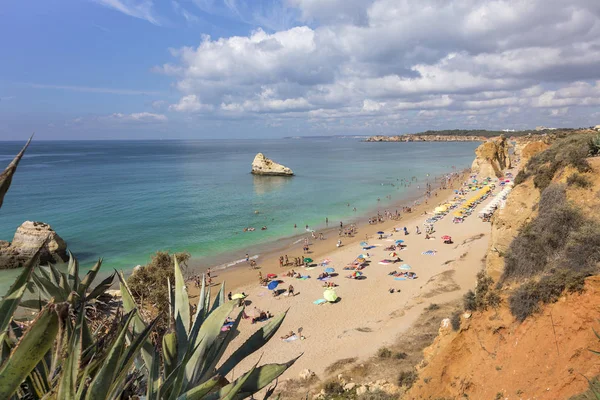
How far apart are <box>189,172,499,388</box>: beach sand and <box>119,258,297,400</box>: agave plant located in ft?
20.6

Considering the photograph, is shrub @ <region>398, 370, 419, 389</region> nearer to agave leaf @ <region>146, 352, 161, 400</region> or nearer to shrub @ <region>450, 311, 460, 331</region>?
shrub @ <region>450, 311, 460, 331</region>

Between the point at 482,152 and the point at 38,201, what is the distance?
2945 inches

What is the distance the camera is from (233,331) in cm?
292

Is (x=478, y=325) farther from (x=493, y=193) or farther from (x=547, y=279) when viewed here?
→ (x=493, y=193)

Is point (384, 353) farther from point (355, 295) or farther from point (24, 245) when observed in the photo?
point (24, 245)

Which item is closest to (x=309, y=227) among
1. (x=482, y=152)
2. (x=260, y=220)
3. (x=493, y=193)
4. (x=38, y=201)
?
(x=260, y=220)

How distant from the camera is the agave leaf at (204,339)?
2.55 m

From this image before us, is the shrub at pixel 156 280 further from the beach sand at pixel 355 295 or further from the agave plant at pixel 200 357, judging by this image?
the agave plant at pixel 200 357

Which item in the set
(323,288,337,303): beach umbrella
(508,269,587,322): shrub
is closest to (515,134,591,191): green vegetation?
(508,269,587,322): shrub

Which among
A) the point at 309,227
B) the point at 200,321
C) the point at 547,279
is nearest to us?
the point at 200,321

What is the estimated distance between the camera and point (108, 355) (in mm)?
1581

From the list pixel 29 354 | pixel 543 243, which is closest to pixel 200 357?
pixel 29 354

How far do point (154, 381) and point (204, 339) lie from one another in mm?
422

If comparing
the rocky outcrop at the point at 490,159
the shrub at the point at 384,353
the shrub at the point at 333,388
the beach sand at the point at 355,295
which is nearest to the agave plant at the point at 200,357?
the beach sand at the point at 355,295
